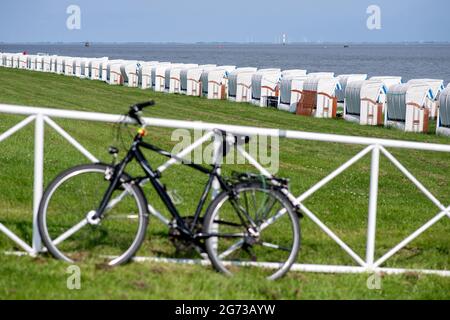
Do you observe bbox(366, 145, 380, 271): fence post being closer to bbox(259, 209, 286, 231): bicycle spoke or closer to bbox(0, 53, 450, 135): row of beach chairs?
bbox(259, 209, 286, 231): bicycle spoke

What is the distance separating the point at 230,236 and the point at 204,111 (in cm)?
2340

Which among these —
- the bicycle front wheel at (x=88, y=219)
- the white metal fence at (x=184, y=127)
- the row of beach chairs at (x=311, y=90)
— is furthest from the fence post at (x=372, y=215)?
the row of beach chairs at (x=311, y=90)

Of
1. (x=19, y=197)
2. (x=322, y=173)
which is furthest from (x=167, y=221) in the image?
(x=322, y=173)

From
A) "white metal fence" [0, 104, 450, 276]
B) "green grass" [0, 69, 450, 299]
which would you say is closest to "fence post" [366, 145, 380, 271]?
"white metal fence" [0, 104, 450, 276]

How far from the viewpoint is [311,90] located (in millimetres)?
31500

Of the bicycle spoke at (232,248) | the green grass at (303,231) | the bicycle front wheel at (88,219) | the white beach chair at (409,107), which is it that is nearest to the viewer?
the green grass at (303,231)

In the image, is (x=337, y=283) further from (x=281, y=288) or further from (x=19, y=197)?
(x=19, y=197)

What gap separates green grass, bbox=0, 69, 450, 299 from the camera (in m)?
6.70

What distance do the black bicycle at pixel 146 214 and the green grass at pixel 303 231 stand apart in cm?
21

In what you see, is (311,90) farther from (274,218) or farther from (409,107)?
(274,218)

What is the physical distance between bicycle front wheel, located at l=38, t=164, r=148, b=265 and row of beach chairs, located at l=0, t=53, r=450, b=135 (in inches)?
754

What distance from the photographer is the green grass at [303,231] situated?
6.70 meters

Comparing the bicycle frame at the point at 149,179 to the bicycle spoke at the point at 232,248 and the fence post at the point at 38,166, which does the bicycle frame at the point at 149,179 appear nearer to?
the bicycle spoke at the point at 232,248
